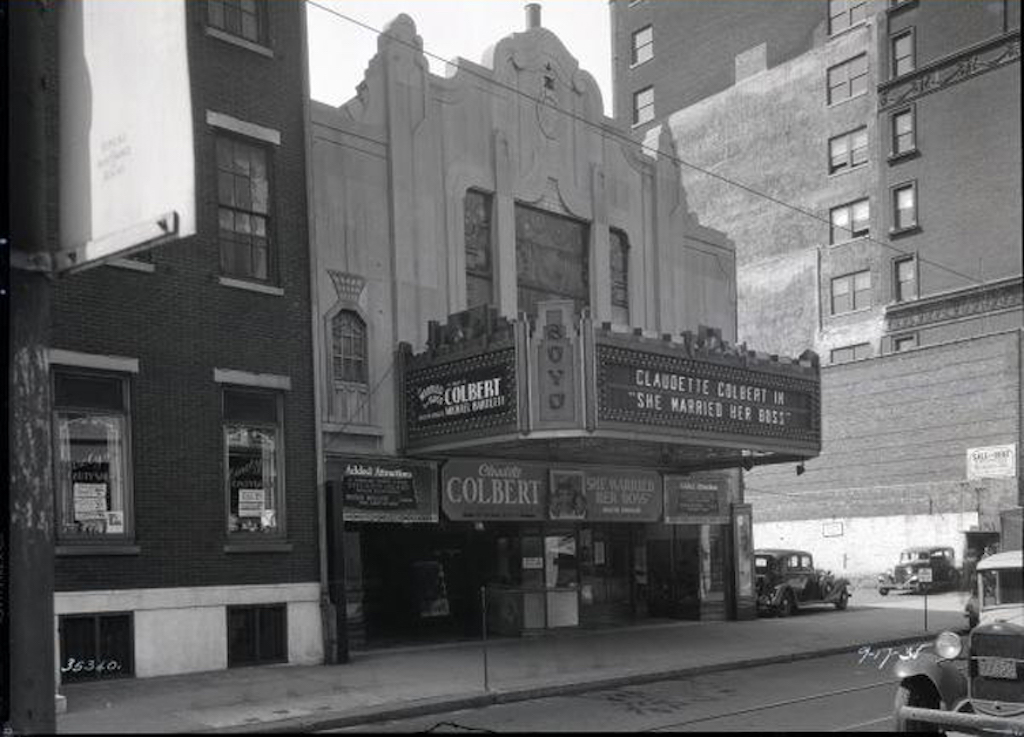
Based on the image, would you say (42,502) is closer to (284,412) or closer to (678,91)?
(284,412)

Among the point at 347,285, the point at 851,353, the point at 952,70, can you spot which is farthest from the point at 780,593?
the point at 952,70

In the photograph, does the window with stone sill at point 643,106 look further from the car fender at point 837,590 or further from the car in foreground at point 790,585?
the car fender at point 837,590

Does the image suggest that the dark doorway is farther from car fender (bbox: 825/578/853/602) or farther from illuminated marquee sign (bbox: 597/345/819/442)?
car fender (bbox: 825/578/853/602)

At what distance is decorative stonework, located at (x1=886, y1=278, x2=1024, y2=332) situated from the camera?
4038 cm

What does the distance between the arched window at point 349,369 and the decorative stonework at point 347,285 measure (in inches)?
10.3

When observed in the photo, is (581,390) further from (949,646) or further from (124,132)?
(124,132)

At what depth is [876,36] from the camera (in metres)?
44.8

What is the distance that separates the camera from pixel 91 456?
15.7 metres

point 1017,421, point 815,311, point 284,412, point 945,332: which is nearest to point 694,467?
point 284,412

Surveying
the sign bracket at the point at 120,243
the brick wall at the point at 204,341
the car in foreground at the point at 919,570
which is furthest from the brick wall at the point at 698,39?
the sign bracket at the point at 120,243

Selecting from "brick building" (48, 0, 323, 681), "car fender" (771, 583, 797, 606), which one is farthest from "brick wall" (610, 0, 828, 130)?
"brick building" (48, 0, 323, 681)

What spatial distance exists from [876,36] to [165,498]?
37.6 meters

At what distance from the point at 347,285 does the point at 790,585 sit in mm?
15337

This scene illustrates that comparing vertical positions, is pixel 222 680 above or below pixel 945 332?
below
